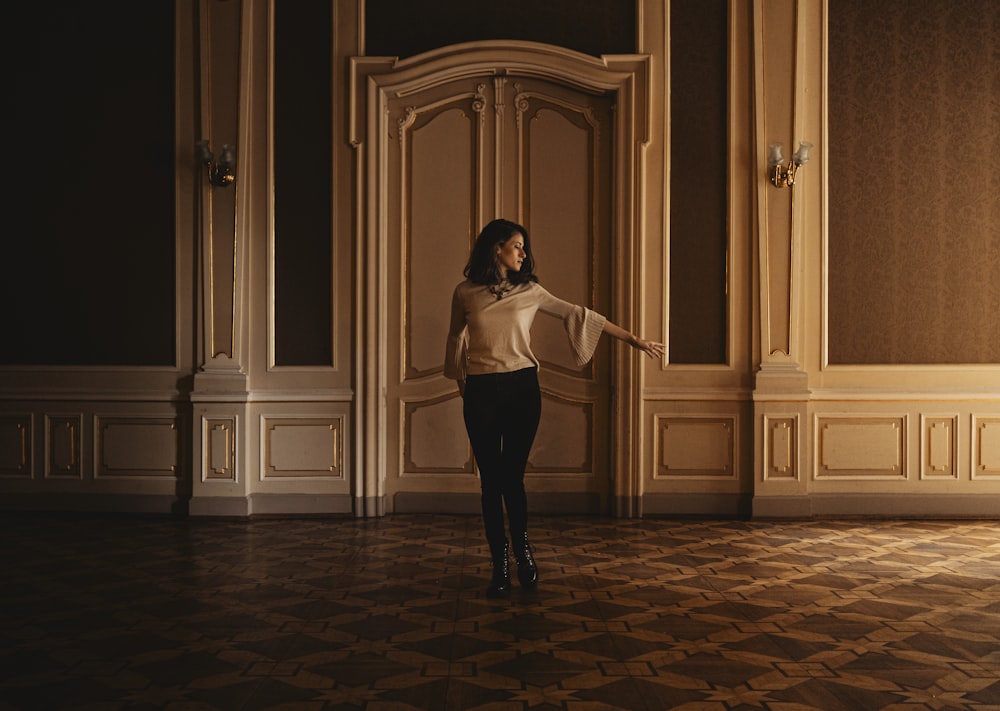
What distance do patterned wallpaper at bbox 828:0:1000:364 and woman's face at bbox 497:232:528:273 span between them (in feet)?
9.04

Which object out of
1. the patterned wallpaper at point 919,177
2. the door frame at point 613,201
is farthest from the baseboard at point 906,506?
the door frame at point 613,201

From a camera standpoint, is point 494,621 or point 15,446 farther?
point 15,446

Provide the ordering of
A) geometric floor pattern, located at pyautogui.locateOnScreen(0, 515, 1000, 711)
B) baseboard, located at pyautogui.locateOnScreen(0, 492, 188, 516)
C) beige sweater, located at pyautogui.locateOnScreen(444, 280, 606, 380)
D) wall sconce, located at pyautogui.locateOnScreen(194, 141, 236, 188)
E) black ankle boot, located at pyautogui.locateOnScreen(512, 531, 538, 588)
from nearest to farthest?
geometric floor pattern, located at pyautogui.locateOnScreen(0, 515, 1000, 711)
beige sweater, located at pyautogui.locateOnScreen(444, 280, 606, 380)
black ankle boot, located at pyautogui.locateOnScreen(512, 531, 538, 588)
wall sconce, located at pyautogui.locateOnScreen(194, 141, 236, 188)
baseboard, located at pyautogui.locateOnScreen(0, 492, 188, 516)

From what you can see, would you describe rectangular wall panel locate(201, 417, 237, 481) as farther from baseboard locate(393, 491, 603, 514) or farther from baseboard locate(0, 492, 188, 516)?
baseboard locate(393, 491, 603, 514)

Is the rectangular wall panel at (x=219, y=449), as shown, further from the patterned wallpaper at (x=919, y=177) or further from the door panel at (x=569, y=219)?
the patterned wallpaper at (x=919, y=177)

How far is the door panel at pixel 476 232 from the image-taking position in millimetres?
5555

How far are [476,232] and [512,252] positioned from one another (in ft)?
6.79

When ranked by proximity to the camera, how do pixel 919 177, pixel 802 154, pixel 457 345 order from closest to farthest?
pixel 457 345, pixel 802 154, pixel 919 177

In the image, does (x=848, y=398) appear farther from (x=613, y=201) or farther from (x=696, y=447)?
(x=613, y=201)

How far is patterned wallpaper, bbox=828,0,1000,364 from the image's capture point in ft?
17.9

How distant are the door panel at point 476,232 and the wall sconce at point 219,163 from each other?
0.93 meters

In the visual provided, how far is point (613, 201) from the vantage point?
217 inches

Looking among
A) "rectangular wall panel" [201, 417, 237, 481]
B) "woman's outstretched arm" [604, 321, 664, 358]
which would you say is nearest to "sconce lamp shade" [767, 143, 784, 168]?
"woman's outstretched arm" [604, 321, 664, 358]

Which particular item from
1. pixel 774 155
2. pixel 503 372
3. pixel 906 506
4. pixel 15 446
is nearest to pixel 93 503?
pixel 15 446
